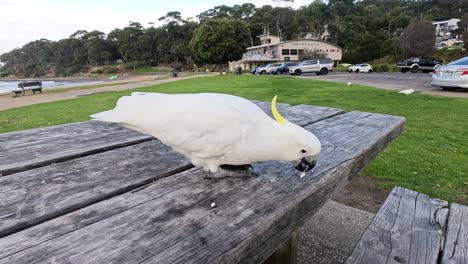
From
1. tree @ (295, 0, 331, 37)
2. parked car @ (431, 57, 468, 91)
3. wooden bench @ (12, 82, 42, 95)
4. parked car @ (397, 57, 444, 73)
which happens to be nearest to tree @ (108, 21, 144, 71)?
tree @ (295, 0, 331, 37)

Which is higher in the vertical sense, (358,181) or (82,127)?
(82,127)

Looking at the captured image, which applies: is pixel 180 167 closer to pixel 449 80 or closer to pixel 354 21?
pixel 449 80

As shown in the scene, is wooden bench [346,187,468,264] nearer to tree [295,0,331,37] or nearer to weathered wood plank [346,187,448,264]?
weathered wood plank [346,187,448,264]

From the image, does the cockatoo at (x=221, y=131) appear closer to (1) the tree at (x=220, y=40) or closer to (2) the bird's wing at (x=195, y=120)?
(2) the bird's wing at (x=195, y=120)

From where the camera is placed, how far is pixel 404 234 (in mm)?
1490

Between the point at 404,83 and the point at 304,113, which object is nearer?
the point at 304,113

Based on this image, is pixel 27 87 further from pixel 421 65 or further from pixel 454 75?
pixel 421 65

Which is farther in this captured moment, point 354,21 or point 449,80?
point 354,21

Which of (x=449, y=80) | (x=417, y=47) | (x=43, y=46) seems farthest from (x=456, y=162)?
(x=43, y=46)

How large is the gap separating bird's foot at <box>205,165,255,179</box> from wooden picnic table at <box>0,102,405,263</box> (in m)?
0.02

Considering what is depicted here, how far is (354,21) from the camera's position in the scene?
165 ft

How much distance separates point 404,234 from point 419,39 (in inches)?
1739

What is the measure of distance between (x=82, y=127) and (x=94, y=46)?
8120 cm

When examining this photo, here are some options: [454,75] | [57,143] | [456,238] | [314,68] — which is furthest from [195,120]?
[314,68]
